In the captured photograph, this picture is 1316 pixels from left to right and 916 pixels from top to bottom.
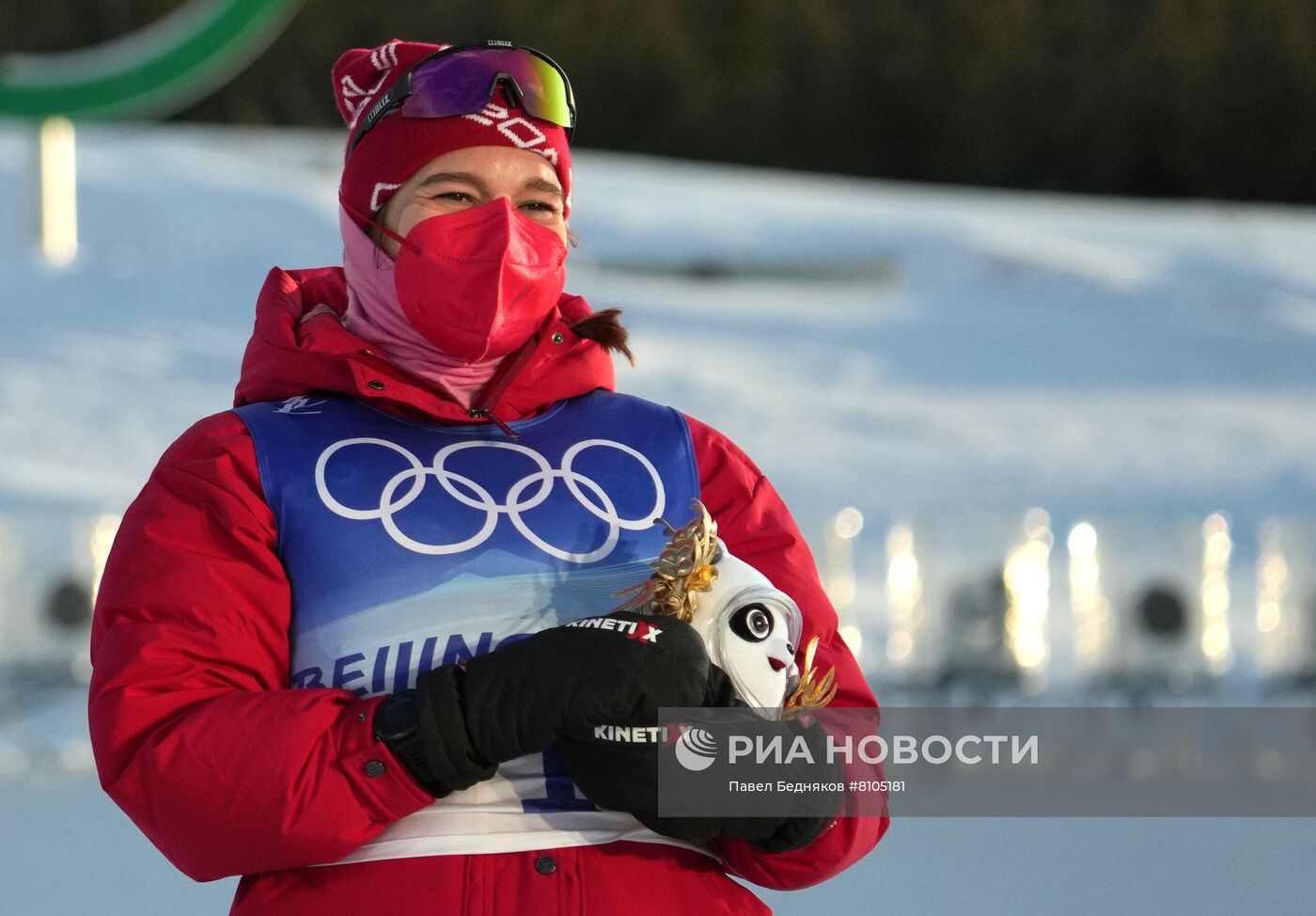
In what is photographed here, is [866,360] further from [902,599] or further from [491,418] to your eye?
[491,418]

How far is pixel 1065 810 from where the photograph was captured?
3.69 m

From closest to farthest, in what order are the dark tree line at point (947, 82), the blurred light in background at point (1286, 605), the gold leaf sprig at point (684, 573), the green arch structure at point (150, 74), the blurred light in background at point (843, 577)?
1. the gold leaf sprig at point (684, 573)
2. the blurred light in background at point (843, 577)
3. the blurred light in background at point (1286, 605)
4. the green arch structure at point (150, 74)
5. the dark tree line at point (947, 82)

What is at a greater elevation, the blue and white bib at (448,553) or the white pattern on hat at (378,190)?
the white pattern on hat at (378,190)

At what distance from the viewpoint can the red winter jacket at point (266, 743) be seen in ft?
4.33

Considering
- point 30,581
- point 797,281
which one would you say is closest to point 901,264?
point 797,281

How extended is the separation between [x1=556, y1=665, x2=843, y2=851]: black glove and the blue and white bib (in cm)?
5

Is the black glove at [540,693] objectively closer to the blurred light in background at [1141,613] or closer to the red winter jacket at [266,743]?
the red winter jacket at [266,743]

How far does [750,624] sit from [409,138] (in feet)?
1.79

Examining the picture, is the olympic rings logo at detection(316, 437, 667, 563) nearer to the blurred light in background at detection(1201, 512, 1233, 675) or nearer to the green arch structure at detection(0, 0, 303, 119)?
the blurred light in background at detection(1201, 512, 1233, 675)

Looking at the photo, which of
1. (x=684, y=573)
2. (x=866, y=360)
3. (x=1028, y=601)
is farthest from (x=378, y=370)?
(x=866, y=360)

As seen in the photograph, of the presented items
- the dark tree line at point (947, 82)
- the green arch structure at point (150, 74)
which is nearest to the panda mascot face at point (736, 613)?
the green arch structure at point (150, 74)

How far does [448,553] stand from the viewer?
145cm

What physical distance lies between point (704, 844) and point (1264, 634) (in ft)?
11.4

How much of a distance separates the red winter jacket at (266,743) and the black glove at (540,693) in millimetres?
43
